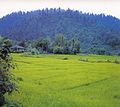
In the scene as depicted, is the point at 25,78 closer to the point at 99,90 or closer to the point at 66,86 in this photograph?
the point at 66,86

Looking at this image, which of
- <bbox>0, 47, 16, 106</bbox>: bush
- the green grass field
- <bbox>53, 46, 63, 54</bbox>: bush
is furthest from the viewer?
<bbox>53, 46, 63, 54</bbox>: bush

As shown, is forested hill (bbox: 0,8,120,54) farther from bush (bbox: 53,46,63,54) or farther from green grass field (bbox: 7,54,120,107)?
green grass field (bbox: 7,54,120,107)

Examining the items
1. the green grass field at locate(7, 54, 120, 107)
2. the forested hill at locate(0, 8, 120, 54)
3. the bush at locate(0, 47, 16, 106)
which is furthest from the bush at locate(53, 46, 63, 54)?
the bush at locate(0, 47, 16, 106)

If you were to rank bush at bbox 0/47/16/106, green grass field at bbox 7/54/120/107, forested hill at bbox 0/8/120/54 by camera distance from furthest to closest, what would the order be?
forested hill at bbox 0/8/120/54
green grass field at bbox 7/54/120/107
bush at bbox 0/47/16/106

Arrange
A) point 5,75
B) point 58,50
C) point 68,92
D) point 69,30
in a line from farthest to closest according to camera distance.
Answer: point 69,30
point 58,50
point 68,92
point 5,75

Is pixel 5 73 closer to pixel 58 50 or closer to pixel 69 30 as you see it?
pixel 58 50

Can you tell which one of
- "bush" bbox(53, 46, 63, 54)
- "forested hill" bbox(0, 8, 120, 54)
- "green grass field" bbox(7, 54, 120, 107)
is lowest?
"green grass field" bbox(7, 54, 120, 107)

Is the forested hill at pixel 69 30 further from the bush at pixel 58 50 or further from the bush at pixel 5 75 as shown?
the bush at pixel 5 75

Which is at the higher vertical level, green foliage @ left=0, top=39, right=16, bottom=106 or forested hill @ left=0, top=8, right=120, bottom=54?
forested hill @ left=0, top=8, right=120, bottom=54

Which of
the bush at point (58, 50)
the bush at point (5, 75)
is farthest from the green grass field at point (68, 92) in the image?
the bush at point (58, 50)

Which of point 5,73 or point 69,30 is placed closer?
point 5,73

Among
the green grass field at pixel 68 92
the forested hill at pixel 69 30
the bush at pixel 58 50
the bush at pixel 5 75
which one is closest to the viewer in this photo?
the bush at pixel 5 75

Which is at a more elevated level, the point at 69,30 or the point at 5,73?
the point at 69,30

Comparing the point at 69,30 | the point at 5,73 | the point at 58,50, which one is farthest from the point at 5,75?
the point at 69,30
